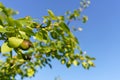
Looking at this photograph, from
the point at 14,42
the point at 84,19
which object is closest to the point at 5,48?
the point at 14,42

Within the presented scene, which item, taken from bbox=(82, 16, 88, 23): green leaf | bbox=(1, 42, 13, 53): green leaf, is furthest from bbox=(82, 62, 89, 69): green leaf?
bbox=(1, 42, 13, 53): green leaf

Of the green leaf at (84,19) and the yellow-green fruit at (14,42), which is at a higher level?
the green leaf at (84,19)

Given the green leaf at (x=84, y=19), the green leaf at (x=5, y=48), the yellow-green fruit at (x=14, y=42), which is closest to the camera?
the yellow-green fruit at (x=14, y=42)

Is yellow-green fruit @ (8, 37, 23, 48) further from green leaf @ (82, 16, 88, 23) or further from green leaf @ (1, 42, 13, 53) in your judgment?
green leaf @ (82, 16, 88, 23)

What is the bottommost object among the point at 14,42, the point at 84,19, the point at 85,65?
the point at 14,42

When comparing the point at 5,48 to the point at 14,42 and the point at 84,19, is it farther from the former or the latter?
the point at 84,19

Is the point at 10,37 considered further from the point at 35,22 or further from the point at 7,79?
the point at 7,79

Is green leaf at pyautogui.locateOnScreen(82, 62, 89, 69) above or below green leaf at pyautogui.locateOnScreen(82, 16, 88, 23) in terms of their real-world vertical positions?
below

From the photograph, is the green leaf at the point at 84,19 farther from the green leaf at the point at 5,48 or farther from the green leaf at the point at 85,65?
the green leaf at the point at 5,48

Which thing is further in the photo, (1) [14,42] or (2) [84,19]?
(2) [84,19]

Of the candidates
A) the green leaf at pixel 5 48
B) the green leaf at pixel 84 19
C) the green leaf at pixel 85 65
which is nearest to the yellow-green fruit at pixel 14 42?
the green leaf at pixel 5 48

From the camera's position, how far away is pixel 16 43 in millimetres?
1838

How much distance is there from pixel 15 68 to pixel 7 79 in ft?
1.04

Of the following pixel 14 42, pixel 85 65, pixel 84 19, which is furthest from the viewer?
pixel 84 19
